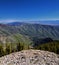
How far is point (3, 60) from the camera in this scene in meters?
27.9

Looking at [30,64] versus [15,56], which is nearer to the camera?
[30,64]

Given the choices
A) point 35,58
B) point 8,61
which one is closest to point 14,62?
point 8,61

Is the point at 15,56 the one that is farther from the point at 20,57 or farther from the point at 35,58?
the point at 35,58

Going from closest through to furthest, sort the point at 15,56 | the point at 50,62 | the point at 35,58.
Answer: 1. the point at 50,62
2. the point at 35,58
3. the point at 15,56

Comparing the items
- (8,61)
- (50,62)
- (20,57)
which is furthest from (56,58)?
(8,61)

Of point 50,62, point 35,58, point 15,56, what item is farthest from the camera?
point 15,56

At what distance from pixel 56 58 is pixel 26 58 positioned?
16.9 ft

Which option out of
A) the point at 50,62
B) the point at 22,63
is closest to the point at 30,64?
the point at 22,63

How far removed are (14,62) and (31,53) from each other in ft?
13.9

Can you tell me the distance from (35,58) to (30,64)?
6.43 ft

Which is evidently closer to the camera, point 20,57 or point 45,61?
point 45,61

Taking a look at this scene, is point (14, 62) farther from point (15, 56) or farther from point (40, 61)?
point (40, 61)

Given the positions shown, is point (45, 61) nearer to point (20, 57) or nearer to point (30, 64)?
point (30, 64)

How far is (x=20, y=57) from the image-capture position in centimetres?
2777
